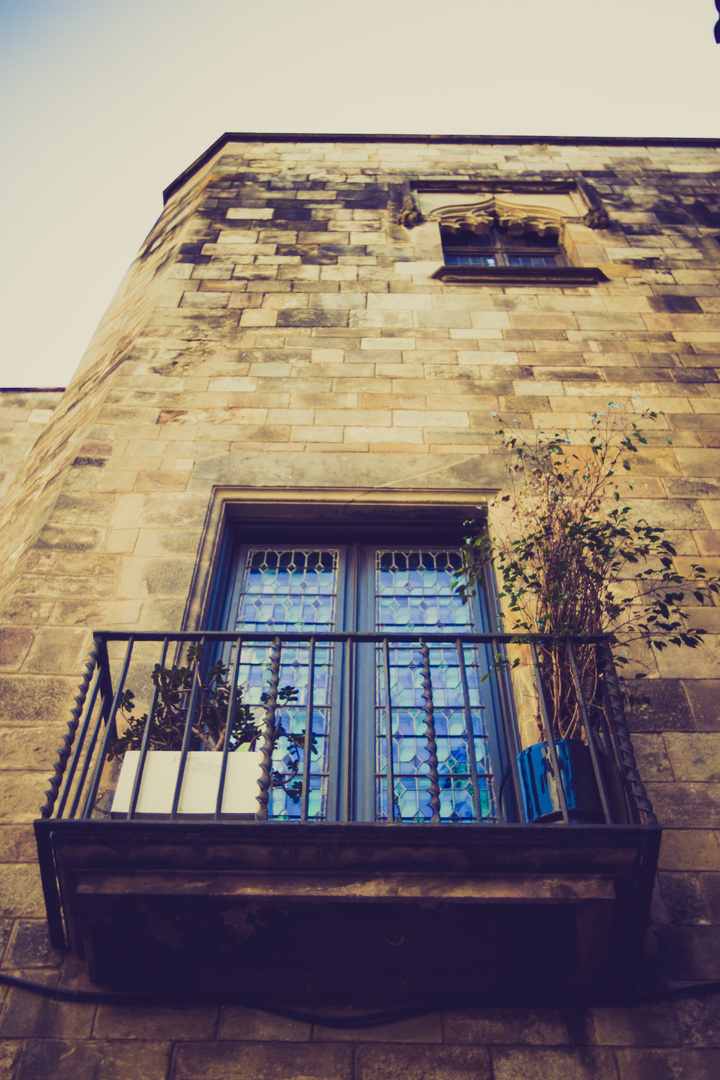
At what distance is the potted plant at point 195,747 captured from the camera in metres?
3.00

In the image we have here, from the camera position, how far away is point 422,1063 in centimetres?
276

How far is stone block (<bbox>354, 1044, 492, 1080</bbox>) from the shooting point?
107 inches

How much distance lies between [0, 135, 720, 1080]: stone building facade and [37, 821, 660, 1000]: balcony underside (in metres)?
0.10

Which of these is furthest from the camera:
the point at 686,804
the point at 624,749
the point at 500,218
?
the point at 500,218

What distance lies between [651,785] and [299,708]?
1.61 meters

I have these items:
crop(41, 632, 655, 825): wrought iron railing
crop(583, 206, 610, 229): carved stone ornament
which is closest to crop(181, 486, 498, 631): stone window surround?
crop(41, 632, 655, 825): wrought iron railing

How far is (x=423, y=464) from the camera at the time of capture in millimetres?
5023

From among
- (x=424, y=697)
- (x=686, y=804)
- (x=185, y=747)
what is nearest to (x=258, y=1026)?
(x=185, y=747)

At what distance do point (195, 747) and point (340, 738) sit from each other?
68 cm

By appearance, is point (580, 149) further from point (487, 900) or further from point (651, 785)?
point (487, 900)

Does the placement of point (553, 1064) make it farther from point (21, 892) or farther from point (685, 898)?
point (21, 892)

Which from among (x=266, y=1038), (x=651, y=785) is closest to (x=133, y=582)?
(x=266, y=1038)

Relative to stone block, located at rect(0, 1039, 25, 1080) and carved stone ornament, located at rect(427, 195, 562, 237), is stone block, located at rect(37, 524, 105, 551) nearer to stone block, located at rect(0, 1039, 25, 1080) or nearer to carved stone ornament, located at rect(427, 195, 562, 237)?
stone block, located at rect(0, 1039, 25, 1080)

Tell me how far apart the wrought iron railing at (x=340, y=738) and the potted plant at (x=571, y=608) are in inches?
0.5
